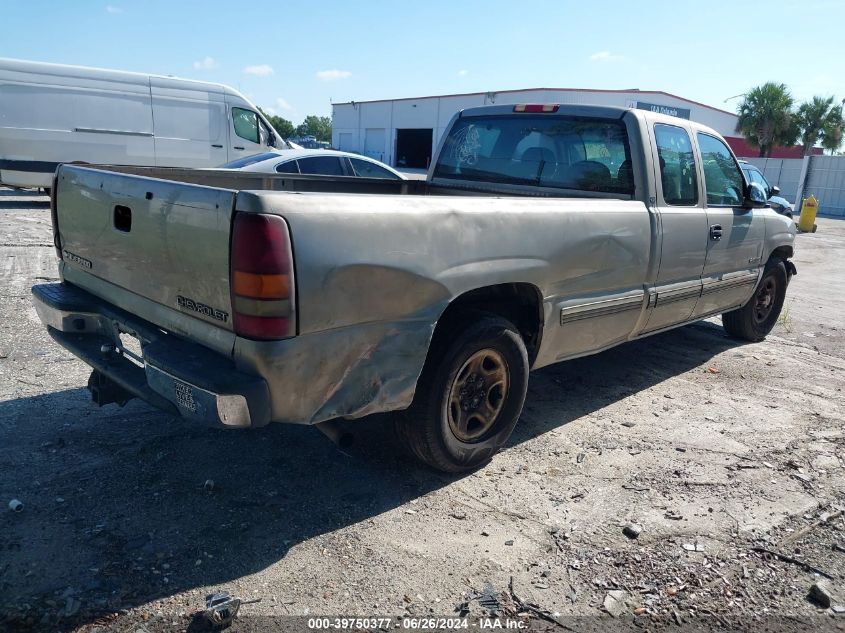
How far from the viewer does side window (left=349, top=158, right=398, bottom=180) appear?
10711mm

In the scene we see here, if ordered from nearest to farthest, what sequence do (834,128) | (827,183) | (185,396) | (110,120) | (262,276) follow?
1. (262,276)
2. (185,396)
3. (110,120)
4. (827,183)
5. (834,128)

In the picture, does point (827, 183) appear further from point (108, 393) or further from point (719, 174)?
point (108, 393)

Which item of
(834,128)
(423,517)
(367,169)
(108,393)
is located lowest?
(423,517)

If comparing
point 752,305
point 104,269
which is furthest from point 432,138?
point 104,269

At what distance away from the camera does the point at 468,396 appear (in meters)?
3.64

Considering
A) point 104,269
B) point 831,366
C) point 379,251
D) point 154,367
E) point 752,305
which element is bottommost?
point 831,366

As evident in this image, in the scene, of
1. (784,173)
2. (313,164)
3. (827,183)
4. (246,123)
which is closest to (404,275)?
(313,164)

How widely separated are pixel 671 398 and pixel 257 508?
3.32 metres

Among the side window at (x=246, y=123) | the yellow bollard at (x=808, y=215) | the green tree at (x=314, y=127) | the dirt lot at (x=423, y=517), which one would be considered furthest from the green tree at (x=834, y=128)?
the green tree at (x=314, y=127)

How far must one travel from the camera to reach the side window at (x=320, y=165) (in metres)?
10.3

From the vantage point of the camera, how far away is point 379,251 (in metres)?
2.85

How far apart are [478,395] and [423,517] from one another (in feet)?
2.48

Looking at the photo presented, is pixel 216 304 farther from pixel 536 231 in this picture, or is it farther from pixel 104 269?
pixel 536 231

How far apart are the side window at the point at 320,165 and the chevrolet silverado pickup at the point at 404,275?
514 centimetres
